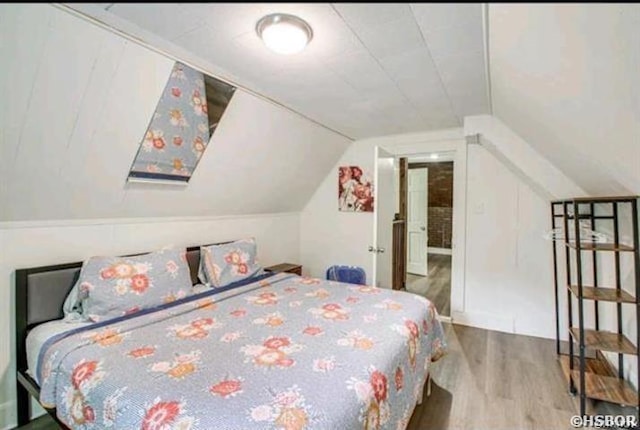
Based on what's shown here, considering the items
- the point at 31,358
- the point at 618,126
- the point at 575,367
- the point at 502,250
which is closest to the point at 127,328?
the point at 31,358

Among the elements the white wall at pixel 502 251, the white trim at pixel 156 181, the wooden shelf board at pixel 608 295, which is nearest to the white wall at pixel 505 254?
the white wall at pixel 502 251

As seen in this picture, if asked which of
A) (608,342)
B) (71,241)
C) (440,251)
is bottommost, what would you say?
(608,342)

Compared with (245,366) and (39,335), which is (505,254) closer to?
(245,366)

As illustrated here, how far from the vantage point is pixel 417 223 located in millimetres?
6059

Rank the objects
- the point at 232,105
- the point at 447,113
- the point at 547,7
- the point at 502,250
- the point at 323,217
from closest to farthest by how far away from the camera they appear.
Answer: the point at 547,7 → the point at 232,105 → the point at 447,113 → the point at 502,250 → the point at 323,217

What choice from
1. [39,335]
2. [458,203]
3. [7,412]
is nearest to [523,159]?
[458,203]

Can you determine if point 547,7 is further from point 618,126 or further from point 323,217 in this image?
point 323,217

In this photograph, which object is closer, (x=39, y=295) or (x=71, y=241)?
(x=39, y=295)

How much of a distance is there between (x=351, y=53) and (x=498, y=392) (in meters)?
2.52

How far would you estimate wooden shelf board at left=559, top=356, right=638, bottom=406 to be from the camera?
201 cm

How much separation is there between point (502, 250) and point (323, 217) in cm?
216

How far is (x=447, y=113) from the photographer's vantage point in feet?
10.1

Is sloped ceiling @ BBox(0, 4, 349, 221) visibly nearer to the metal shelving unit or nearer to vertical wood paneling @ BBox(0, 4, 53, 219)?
vertical wood paneling @ BBox(0, 4, 53, 219)

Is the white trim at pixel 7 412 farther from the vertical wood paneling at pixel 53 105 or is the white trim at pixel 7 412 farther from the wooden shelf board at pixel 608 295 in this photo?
the wooden shelf board at pixel 608 295
